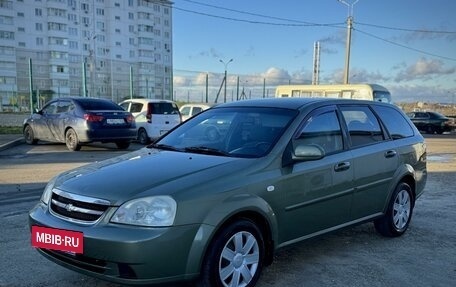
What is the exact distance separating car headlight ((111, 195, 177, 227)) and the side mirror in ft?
4.24

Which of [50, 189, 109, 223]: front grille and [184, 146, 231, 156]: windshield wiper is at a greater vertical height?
[184, 146, 231, 156]: windshield wiper

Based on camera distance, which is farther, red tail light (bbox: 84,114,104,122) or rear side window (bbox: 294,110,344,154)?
red tail light (bbox: 84,114,104,122)

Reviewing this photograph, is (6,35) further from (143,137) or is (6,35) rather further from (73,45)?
(143,137)

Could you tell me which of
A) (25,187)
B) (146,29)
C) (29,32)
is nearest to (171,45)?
(146,29)

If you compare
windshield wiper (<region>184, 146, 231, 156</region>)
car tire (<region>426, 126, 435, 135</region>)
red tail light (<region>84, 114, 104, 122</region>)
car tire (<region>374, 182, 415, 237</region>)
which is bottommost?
car tire (<region>426, 126, 435, 135</region>)

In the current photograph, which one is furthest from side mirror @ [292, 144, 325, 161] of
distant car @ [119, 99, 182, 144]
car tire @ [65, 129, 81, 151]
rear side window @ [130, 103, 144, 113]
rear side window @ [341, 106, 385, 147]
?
rear side window @ [130, 103, 144, 113]

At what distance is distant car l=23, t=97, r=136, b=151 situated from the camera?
12642mm

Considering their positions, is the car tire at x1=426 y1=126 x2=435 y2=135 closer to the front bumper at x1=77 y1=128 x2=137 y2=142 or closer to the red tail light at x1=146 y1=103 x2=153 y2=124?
the red tail light at x1=146 y1=103 x2=153 y2=124

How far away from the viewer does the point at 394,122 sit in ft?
18.4

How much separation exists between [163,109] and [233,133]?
39.8 feet

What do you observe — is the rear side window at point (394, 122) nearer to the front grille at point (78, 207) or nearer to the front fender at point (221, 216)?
the front fender at point (221, 216)

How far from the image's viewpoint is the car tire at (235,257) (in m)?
3.30

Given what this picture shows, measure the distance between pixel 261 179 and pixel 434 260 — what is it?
86.3 inches

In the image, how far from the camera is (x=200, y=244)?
125 inches
